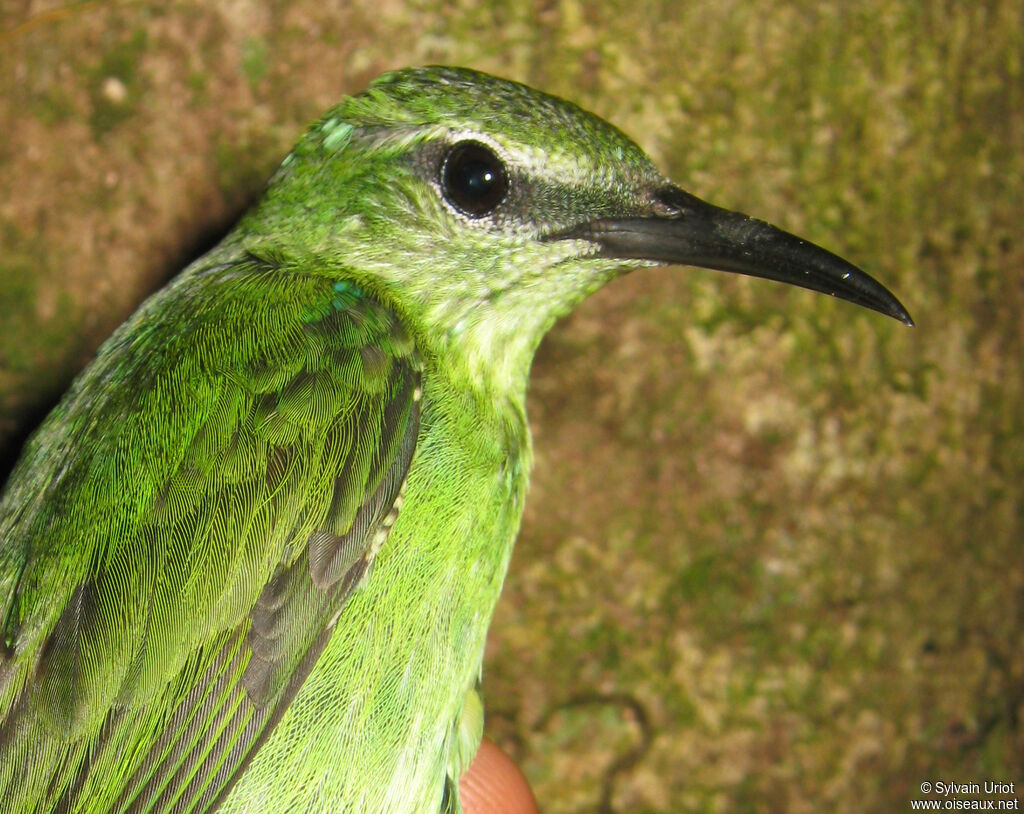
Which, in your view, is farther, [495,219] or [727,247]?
[727,247]

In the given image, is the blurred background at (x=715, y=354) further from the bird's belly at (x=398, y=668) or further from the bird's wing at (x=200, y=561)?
the bird's wing at (x=200, y=561)

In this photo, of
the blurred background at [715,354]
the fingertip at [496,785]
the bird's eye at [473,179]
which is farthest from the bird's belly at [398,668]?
the blurred background at [715,354]

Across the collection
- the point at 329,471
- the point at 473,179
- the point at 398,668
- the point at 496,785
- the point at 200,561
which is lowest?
the point at 496,785

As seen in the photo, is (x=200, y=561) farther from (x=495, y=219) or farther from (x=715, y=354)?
(x=715, y=354)

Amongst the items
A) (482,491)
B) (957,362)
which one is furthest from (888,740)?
(482,491)

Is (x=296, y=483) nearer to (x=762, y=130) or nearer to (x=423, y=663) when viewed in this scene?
(x=423, y=663)

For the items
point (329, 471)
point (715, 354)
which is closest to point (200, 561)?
point (329, 471)
